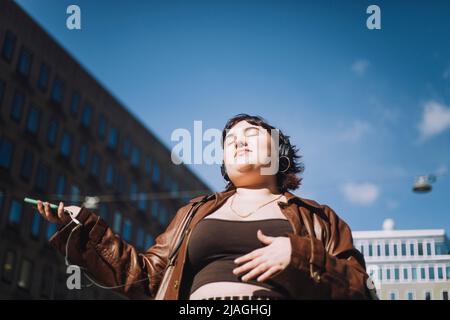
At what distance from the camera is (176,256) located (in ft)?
10.8

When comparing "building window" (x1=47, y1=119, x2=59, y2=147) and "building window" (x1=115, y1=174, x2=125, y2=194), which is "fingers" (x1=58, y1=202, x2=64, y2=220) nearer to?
"building window" (x1=47, y1=119, x2=59, y2=147)

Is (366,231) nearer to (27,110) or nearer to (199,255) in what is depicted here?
(199,255)

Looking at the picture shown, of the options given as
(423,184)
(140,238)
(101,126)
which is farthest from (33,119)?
(423,184)

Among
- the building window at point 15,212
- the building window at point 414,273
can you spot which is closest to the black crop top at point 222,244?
the building window at point 414,273

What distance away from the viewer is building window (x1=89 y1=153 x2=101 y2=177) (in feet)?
87.2

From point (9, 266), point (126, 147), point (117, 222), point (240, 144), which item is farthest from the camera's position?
point (126, 147)

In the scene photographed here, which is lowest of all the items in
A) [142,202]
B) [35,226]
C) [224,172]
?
[224,172]

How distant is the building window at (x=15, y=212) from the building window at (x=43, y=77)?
4.23 meters

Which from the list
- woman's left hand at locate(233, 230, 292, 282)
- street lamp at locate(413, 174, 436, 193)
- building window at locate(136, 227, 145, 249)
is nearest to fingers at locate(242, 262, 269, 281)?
woman's left hand at locate(233, 230, 292, 282)

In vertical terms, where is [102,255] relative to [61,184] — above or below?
below

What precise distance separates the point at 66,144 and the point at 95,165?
80.1 inches

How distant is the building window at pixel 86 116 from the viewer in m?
25.9

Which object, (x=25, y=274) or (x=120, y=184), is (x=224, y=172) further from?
(x=120, y=184)
